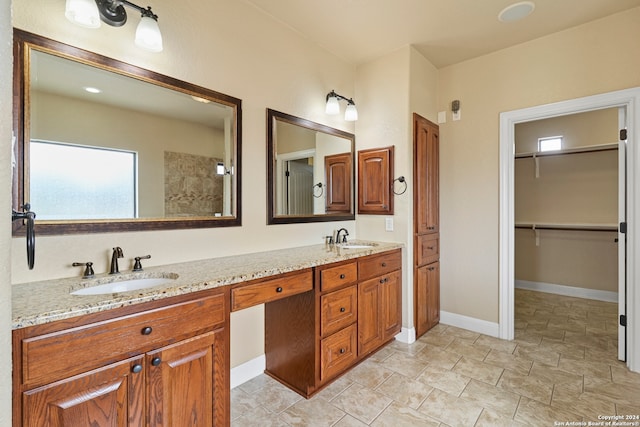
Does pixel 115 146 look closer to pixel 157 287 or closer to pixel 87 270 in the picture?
pixel 87 270

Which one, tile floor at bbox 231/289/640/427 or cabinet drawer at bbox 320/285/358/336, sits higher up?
cabinet drawer at bbox 320/285/358/336

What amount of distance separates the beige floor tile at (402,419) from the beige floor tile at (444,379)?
1.17ft

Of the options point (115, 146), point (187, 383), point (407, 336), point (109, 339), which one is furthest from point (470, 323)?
point (115, 146)

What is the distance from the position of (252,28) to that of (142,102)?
1041 mm

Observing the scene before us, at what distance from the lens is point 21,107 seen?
1.33 m

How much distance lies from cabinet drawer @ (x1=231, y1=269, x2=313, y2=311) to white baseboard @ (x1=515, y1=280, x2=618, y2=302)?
161 inches

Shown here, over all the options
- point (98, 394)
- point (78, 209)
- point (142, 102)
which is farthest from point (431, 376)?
point (142, 102)

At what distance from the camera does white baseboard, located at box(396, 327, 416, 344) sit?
2803 mm

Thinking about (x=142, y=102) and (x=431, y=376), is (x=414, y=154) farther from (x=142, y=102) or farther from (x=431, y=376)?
(x=142, y=102)

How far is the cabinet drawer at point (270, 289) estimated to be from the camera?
1561 mm

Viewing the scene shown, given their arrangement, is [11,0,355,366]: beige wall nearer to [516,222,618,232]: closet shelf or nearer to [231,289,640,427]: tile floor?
[231,289,640,427]: tile floor

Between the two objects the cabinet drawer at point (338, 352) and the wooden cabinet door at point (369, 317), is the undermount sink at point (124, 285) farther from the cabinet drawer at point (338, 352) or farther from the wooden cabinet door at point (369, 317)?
the wooden cabinet door at point (369, 317)

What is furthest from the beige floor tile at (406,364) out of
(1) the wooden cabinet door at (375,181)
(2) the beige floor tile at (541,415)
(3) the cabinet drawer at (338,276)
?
(1) the wooden cabinet door at (375,181)

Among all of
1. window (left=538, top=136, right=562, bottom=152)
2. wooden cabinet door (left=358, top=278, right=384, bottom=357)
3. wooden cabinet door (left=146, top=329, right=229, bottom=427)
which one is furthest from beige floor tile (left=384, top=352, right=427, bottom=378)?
window (left=538, top=136, right=562, bottom=152)
